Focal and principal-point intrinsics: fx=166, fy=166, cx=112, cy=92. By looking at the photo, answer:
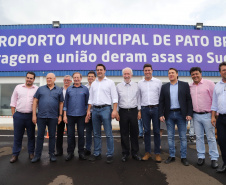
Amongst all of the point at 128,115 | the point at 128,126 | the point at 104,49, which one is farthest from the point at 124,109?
the point at 104,49

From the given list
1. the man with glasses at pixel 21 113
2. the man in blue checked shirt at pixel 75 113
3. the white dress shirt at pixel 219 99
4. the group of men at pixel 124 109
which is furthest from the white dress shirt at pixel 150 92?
the man with glasses at pixel 21 113

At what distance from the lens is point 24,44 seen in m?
11.6

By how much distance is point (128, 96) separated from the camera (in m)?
4.02

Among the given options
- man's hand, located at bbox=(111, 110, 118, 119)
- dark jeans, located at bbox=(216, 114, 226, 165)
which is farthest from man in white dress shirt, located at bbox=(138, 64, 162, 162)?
dark jeans, located at bbox=(216, 114, 226, 165)

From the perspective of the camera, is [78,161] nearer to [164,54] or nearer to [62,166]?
[62,166]

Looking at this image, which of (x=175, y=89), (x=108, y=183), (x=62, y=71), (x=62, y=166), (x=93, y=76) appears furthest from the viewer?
(x=62, y=71)

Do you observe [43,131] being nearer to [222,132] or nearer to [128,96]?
[128,96]

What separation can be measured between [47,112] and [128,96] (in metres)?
1.95

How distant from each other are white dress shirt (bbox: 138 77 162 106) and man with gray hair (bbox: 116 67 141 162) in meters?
0.15

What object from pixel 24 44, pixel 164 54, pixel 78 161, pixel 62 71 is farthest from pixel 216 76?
pixel 24 44

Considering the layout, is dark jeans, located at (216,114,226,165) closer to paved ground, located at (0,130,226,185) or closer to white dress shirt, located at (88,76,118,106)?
paved ground, located at (0,130,226,185)

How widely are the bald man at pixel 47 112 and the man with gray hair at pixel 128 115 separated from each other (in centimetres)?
155

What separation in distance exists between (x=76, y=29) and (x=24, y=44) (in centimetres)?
377

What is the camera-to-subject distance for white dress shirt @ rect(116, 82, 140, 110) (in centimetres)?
399
